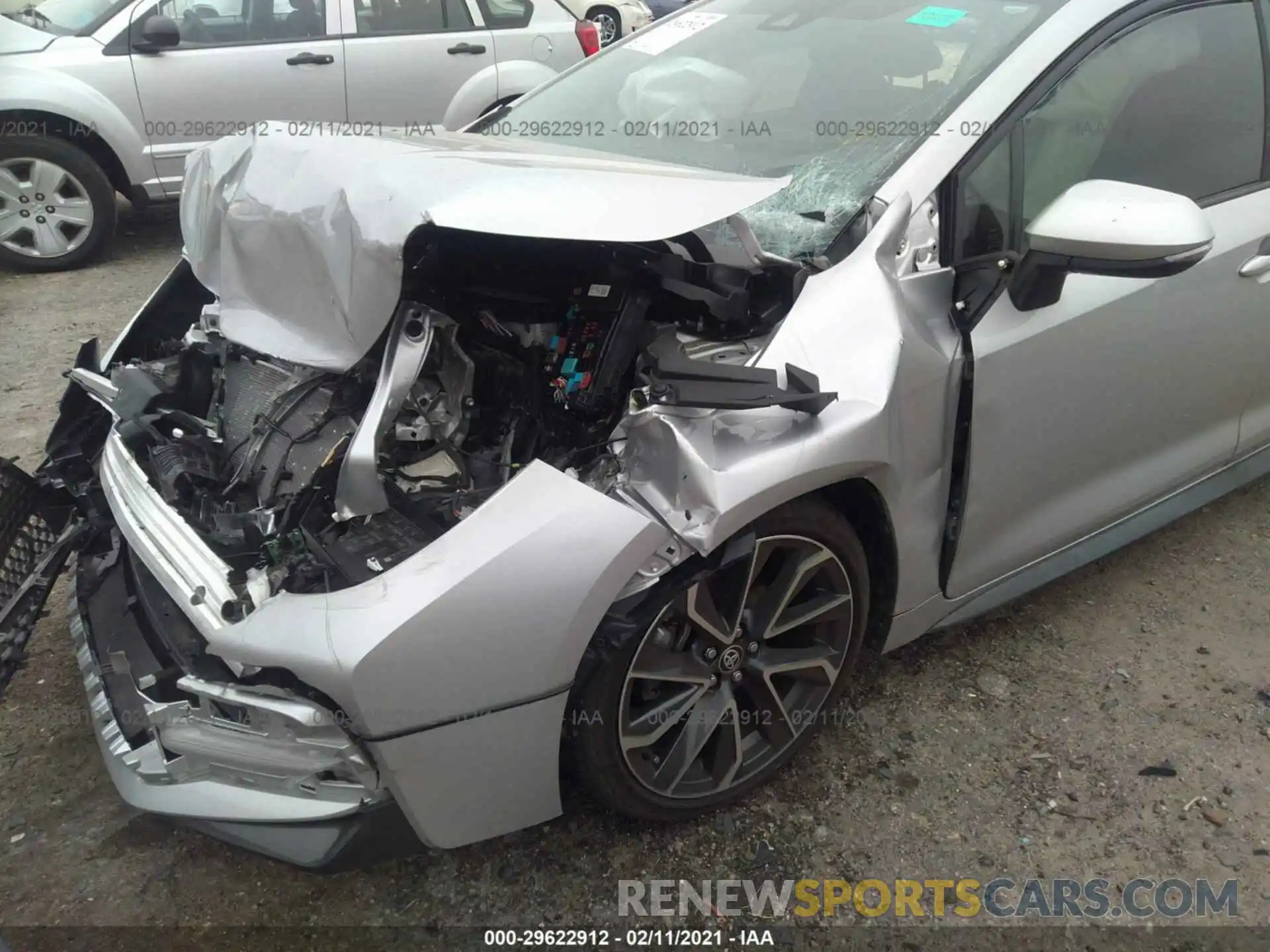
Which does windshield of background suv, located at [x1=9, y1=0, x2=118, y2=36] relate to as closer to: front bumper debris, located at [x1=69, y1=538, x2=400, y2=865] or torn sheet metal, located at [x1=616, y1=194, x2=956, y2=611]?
front bumper debris, located at [x1=69, y1=538, x2=400, y2=865]

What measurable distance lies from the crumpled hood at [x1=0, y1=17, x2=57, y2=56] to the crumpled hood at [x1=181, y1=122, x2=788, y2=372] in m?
3.93

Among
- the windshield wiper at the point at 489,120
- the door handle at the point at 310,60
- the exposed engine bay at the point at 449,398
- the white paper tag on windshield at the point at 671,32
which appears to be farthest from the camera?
the door handle at the point at 310,60

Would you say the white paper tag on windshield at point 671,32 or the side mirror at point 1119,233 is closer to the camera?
the side mirror at point 1119,233

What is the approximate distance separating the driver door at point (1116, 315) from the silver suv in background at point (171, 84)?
3865mm

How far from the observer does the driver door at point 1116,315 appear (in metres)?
1.93

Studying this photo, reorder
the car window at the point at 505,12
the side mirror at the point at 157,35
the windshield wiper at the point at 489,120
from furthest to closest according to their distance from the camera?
the car window at the point at 505,12, the side mirror at the point at 157,35, the windshield wiper at the point at 489,120

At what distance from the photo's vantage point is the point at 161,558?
5.37 ft

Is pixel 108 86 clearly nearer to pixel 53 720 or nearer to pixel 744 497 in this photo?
pixel 53 720

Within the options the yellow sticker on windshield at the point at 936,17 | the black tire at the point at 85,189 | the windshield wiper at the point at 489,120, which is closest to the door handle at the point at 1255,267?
the yellow sticker on windshield at the point at 936,17

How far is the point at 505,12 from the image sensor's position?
19.1ft

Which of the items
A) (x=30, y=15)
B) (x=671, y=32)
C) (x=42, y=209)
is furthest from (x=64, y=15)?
(x=671, y=32)

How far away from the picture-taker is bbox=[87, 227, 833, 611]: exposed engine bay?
63.2 inches

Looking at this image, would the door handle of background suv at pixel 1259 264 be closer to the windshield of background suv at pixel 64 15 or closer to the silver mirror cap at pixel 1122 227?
the silver mirror cap at pixel 1122 227

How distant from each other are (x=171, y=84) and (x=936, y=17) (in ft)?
14.9
